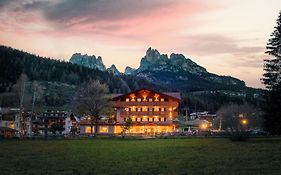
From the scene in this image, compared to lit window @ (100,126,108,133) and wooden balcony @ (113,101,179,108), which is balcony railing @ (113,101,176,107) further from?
lit window @ (100,126,108,133)

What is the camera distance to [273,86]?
184ft

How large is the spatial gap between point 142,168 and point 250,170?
664 centimetres

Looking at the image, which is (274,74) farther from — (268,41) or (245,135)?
(245,135)

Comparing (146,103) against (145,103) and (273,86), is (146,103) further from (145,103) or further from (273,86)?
(273,86)

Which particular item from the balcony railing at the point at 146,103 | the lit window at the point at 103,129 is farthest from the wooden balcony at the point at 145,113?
the lit window at the point at 103,129

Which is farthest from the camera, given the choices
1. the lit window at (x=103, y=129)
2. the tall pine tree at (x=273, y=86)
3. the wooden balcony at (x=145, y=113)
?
the wooden balcony at (x=145, y=113)

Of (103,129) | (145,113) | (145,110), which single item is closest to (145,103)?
(145,110)

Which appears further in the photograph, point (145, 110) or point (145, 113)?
point (145, 110)

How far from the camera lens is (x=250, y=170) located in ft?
74.7

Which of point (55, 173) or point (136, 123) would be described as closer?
point (55, 173)

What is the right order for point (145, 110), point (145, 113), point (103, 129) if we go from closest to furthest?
point (103, 129) → point (145, 113) → point (145, 110)

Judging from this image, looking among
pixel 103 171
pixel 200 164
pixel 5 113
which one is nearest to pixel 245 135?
pixel 200 164

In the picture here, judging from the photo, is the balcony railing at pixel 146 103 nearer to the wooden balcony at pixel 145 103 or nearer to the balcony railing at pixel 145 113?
the wooden balcony at pixel 145 103

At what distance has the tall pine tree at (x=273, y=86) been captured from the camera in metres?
53.2
